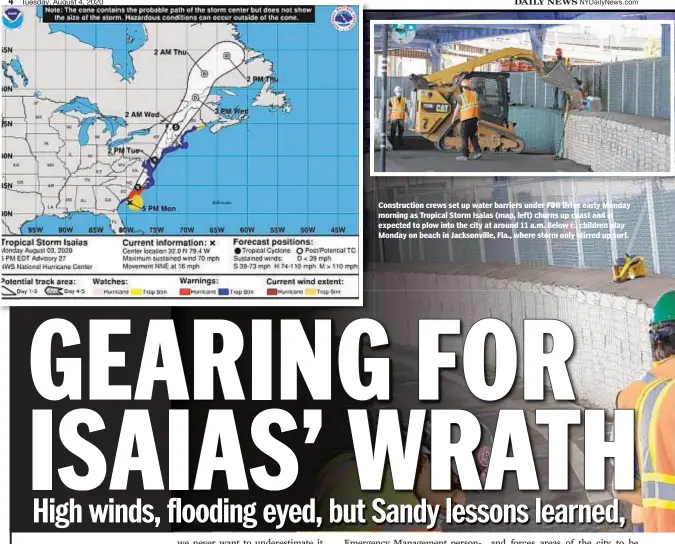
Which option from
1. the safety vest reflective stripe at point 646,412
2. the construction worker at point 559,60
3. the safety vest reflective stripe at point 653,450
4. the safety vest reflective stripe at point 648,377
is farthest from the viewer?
the construction worker at point 559,60

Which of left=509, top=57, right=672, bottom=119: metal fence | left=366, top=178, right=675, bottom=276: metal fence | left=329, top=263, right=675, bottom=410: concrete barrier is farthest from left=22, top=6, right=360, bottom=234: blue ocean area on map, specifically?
left=509, top=57, right=672, bottom=119: metal fence

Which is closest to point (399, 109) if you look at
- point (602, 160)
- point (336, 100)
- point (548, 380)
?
point (336, 100)

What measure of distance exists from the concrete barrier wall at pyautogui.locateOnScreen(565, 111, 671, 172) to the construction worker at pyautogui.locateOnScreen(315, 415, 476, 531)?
176cm

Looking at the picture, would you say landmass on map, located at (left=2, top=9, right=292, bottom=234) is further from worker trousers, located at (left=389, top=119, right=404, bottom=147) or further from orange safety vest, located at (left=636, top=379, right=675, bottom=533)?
orange safety vest, located at (left=636, top=379, right=675, bottom=533)

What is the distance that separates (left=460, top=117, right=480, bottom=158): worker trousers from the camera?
6.94 m

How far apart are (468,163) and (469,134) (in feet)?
0.56

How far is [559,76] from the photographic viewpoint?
6.89 metres

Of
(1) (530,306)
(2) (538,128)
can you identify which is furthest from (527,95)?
(1) (530,306)

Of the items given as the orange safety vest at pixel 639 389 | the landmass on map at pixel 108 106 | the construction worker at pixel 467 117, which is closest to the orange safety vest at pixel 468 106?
the construction worker at pixel 467 117

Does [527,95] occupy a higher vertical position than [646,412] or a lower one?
higher

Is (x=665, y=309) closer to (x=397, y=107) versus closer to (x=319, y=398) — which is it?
(x=397, y=107)

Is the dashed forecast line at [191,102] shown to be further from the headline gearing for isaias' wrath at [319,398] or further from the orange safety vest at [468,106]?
the orange safety vest at [468,106]

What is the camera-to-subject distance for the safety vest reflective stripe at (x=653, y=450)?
614 centimetres

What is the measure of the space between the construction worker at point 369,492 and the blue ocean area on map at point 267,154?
1.31 meters
